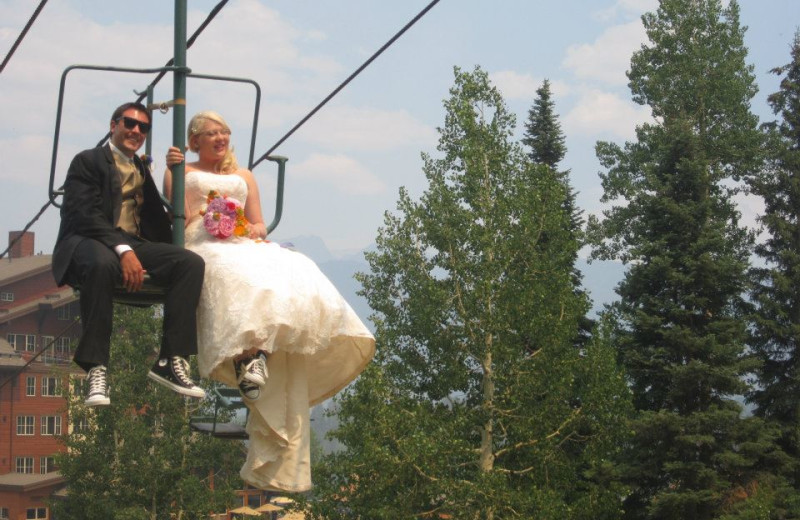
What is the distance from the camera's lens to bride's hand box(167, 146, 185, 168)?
7.39 meters

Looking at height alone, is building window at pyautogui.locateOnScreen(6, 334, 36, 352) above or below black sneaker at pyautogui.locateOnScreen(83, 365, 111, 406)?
above

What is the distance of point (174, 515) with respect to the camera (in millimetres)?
48812

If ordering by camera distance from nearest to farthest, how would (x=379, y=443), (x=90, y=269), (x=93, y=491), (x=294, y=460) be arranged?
1. (x=90, y=269)
2. (x=294, y=460)
3. (x=379, y=443)
4. (x=93, y=491)

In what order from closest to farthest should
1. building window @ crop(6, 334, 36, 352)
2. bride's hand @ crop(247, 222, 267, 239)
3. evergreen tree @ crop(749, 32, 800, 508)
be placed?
bride's hand @ crop(247, 222, 267, 239)
evergreen tree @ crop(749, 32, 800, 508)
building window @ crop(6, 334, 36, 352)

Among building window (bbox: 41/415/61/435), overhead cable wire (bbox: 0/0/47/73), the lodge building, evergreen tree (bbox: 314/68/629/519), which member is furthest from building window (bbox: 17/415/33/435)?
overhead cable wire (bbox: 0/0/47/73)

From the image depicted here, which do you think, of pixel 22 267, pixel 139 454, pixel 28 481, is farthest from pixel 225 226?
pixel 22 267

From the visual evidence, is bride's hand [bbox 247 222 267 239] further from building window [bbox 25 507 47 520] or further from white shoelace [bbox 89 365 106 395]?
building window [bbox 25 507 47 520]

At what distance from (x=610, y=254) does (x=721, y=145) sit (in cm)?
593

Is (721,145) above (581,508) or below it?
above

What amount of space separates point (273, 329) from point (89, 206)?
134 cm

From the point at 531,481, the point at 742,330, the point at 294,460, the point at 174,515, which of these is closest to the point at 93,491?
the point at 174,515

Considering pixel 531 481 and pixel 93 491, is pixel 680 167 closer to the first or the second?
pixel 531 481

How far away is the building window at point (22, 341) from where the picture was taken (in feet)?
243

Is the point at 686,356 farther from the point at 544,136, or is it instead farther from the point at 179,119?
the point at 179,119
